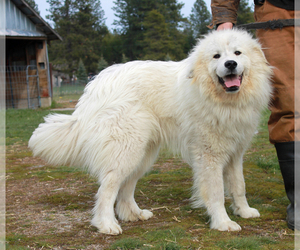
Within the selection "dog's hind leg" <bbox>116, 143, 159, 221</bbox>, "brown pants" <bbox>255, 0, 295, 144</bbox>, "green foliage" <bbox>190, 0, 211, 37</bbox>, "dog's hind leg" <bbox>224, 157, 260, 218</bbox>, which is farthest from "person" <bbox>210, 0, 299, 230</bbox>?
"green foliage" <bbox>190, 0, 211, 37</bbox>

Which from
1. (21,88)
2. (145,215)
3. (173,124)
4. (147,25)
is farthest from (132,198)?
(147,25)

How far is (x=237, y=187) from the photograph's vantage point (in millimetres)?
2967

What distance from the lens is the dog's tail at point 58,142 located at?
9.76 feet

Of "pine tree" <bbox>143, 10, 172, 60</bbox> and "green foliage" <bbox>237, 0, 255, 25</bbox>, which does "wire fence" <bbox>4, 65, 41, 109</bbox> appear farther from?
"green foliage" <bbox>237, 0, 255, 25</bbox>

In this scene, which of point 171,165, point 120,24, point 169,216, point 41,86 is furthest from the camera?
point 120,24

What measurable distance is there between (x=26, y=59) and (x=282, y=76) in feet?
46.3

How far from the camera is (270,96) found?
109 inches

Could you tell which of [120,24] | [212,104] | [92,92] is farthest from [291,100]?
[120,24]

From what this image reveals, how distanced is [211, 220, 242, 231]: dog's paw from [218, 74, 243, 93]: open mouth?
108 cm

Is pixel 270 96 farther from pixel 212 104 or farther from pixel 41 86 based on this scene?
pixel 41 86

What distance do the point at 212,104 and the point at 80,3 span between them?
49.7 m

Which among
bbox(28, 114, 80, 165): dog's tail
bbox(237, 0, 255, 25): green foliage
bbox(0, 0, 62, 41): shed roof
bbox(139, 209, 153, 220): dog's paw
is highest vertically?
bbox(237, 0, 255, 25): green foliage

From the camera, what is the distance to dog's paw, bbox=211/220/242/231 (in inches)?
104

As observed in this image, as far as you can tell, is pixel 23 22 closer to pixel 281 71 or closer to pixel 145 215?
pixel 145 215
